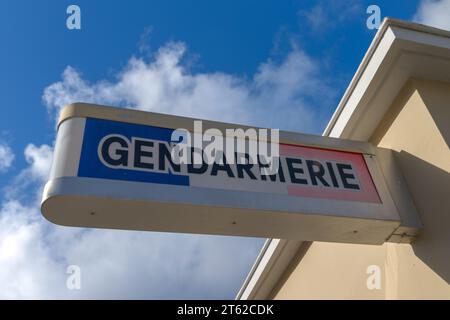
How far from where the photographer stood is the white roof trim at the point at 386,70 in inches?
123

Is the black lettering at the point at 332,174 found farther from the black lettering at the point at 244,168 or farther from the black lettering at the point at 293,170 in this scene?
the black lettering at the point at 244,168

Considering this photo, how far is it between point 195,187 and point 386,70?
1445 mm

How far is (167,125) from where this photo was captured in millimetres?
2861

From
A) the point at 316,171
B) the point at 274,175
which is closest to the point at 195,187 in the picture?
the point at 274,175

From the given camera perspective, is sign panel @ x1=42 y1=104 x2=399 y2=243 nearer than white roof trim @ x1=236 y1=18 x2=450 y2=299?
Yes

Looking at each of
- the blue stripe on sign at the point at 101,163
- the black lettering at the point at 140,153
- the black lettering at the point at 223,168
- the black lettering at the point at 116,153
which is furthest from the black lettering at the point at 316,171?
the black lettering at the point at 116,153

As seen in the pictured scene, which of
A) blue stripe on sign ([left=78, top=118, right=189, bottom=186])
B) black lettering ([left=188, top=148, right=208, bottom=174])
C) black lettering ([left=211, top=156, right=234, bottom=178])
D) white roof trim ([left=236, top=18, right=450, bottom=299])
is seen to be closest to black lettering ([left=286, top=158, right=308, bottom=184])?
black lettering ([left=211, top=156, right=234, bottom=178])

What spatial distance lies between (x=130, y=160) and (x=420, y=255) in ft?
5.60

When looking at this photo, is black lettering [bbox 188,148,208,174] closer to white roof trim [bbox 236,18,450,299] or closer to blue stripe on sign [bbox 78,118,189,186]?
blue stripe on sign [bbox 78,118,189,186]

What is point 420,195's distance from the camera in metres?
3.09

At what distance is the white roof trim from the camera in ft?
10.3

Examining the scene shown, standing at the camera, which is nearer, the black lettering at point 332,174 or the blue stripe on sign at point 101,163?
the blue stripe on sign at point 101,163

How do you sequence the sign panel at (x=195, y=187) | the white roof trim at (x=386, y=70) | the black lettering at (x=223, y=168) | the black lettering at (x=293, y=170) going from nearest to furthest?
the sign panel at (x=195, y=187)
the black lettering at (x=223, y=168)
the black lettering at (x=293, y=170)
the white roof trim at (x=386, y=70)

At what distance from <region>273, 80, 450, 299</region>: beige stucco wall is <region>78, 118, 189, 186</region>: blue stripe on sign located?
1.42m
